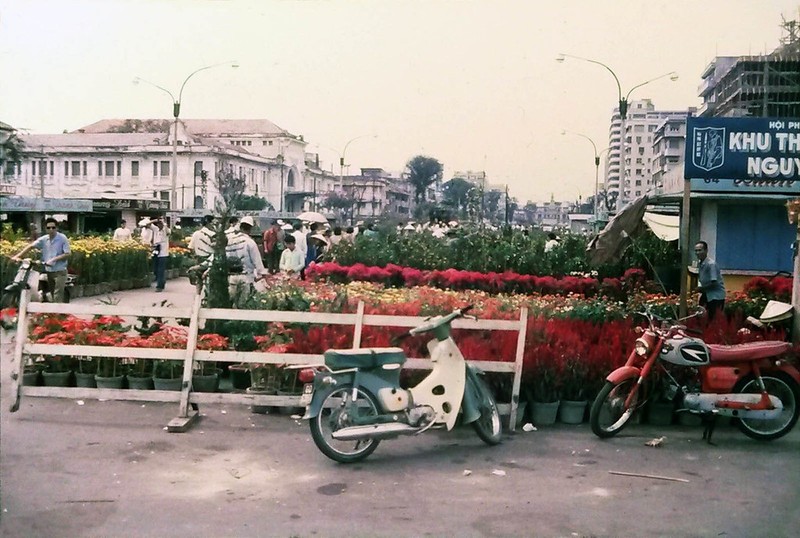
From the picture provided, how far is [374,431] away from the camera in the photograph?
5.38 m

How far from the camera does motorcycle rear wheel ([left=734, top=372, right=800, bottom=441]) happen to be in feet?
20.5

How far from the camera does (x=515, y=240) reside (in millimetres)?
17594

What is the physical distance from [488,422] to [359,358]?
1.20 meters

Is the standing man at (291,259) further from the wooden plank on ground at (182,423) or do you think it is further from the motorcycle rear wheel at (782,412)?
the motorcycle rear wheel at (782,412)

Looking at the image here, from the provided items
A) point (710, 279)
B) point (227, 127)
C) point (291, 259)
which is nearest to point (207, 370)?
point (227, 127)

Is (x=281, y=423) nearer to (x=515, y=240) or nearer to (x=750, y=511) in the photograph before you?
(x=750, y=511)

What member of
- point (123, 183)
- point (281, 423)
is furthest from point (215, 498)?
point (123, 183)

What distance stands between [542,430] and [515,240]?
11.5 m

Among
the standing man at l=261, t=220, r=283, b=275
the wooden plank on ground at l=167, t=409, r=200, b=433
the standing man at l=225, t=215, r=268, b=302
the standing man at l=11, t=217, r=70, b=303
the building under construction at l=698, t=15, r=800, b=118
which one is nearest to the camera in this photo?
the wooden plank on ground at l=167, t=409, r=200, b=433

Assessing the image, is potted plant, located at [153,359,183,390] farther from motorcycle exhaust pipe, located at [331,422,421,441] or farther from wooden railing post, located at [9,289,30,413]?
motorcycle exhaust pipe, located at [331,422,421,441]

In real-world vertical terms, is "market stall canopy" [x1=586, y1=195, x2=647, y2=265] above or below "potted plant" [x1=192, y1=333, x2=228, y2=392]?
above

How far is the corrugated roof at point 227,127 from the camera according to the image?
8.84m

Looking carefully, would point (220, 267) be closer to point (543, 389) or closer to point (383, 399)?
point (383, 399)

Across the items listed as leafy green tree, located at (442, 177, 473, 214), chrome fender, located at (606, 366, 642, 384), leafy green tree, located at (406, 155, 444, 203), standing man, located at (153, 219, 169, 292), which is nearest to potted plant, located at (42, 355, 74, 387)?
chrome fender, located at (606, 366, 642, 384)
